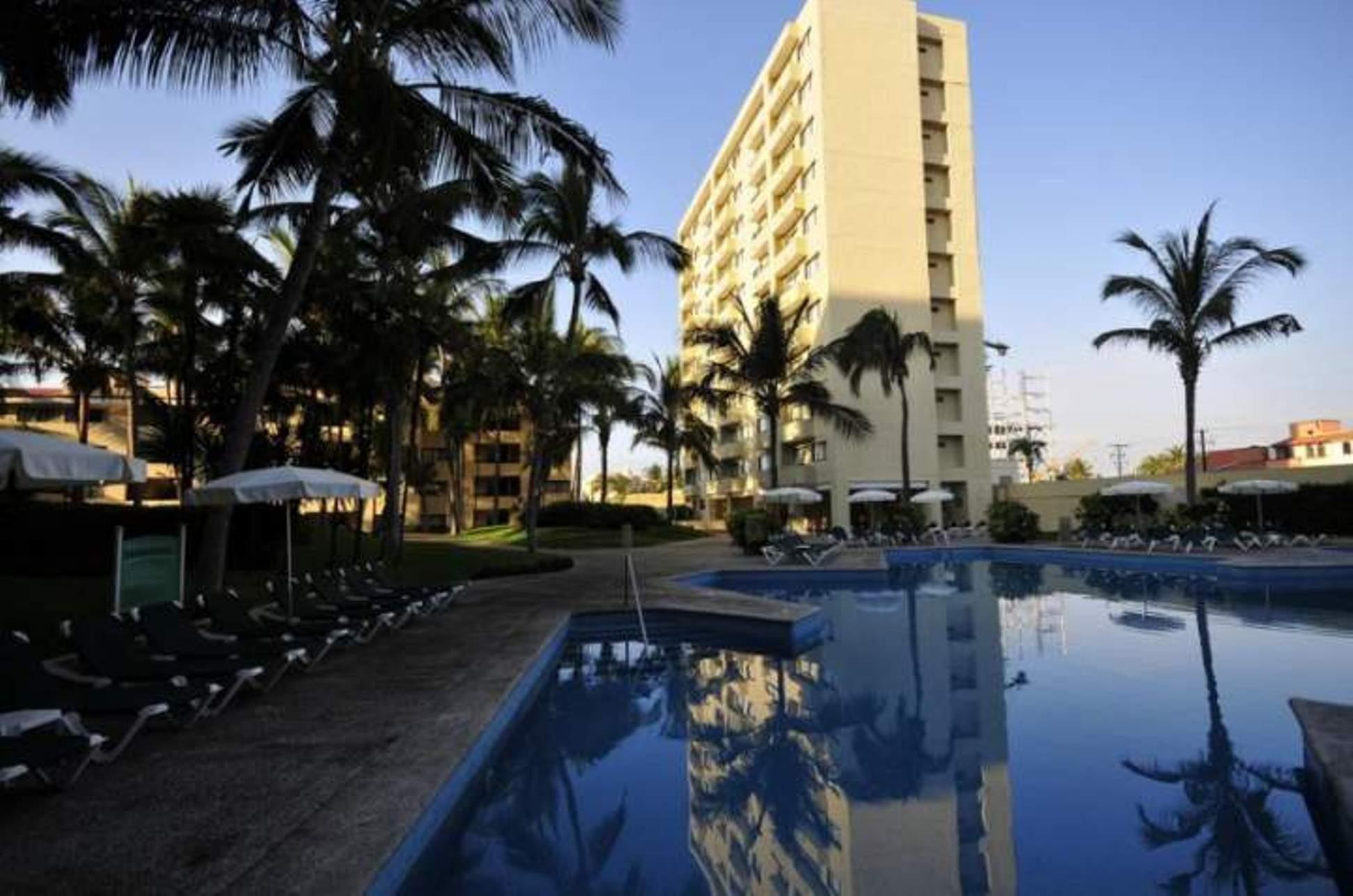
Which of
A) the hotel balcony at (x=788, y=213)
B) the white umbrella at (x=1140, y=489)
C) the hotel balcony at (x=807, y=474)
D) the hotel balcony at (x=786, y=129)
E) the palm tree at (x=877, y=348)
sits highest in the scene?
the hotel balcony at (x=786, y=129)

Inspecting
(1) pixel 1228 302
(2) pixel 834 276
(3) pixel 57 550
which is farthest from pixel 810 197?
(3) pixel 57 550

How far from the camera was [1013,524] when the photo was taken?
27250 mm

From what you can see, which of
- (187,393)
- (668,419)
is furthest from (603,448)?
(187,393)

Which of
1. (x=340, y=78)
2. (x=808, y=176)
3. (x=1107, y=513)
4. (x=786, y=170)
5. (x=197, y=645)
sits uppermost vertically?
(x=786, y=170)

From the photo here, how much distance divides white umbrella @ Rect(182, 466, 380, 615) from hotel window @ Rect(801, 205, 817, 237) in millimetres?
32792

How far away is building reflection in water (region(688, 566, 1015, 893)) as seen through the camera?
14.3 ft

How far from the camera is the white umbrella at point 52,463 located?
5211 millimetres

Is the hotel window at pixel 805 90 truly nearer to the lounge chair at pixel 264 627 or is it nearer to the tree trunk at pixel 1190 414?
the tree trunk at pixel 1190 414

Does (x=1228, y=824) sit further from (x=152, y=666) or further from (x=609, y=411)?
(x=609, y=411)

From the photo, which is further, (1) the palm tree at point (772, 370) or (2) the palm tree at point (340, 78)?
(1) the palm tree at point (772, 370)

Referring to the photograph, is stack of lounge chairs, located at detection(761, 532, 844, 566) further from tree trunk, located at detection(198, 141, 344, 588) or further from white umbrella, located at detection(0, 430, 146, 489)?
white umbrella, located at detection(0, 430, 146, 489)

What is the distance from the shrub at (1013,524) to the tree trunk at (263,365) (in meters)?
24.8

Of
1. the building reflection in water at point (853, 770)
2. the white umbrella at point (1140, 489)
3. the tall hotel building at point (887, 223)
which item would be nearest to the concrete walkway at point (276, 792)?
the building reflection in water at point (853, 770)

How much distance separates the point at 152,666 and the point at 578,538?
2779cm
